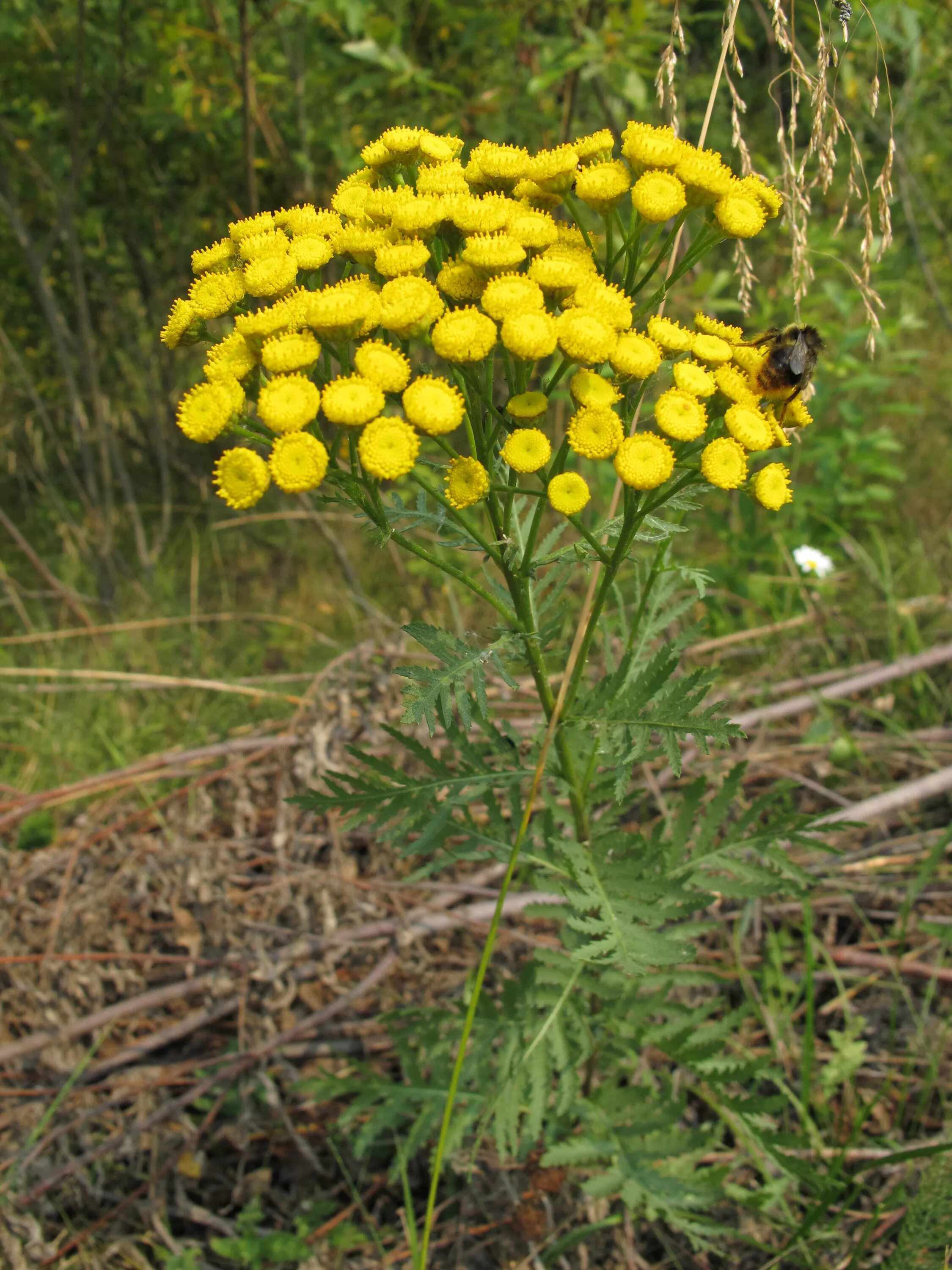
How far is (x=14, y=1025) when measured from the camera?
3016mm

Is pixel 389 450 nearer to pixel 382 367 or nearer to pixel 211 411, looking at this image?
pixel 382 367

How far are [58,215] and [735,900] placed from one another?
4.67 m

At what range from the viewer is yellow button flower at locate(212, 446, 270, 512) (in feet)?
5.24

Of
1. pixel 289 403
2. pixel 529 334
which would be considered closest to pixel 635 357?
pixel 529 334

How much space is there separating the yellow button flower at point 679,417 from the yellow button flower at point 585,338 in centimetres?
14

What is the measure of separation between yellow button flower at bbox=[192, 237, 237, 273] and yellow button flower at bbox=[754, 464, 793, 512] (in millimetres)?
1239

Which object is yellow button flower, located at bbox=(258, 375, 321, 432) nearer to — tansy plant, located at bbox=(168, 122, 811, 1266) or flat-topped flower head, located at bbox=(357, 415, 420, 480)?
tansy plant, located at bbox=(168, 122, 811, 1266)

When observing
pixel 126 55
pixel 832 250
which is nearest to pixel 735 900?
pixel 832 250

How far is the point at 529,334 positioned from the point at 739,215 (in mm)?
570

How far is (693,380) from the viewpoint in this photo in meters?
1.73

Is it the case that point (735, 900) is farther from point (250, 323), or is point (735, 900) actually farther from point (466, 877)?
point (250, 323)

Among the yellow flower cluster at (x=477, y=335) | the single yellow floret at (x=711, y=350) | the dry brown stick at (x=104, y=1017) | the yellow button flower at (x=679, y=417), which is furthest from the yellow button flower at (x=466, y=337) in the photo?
the dry brown stick at (x=104, y=1017)

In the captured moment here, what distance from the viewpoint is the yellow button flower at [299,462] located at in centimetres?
156

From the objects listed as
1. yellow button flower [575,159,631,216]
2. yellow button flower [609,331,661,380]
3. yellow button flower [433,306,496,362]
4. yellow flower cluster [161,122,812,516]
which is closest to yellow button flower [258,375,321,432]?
yellow flower cluster [161,122,812,516]
